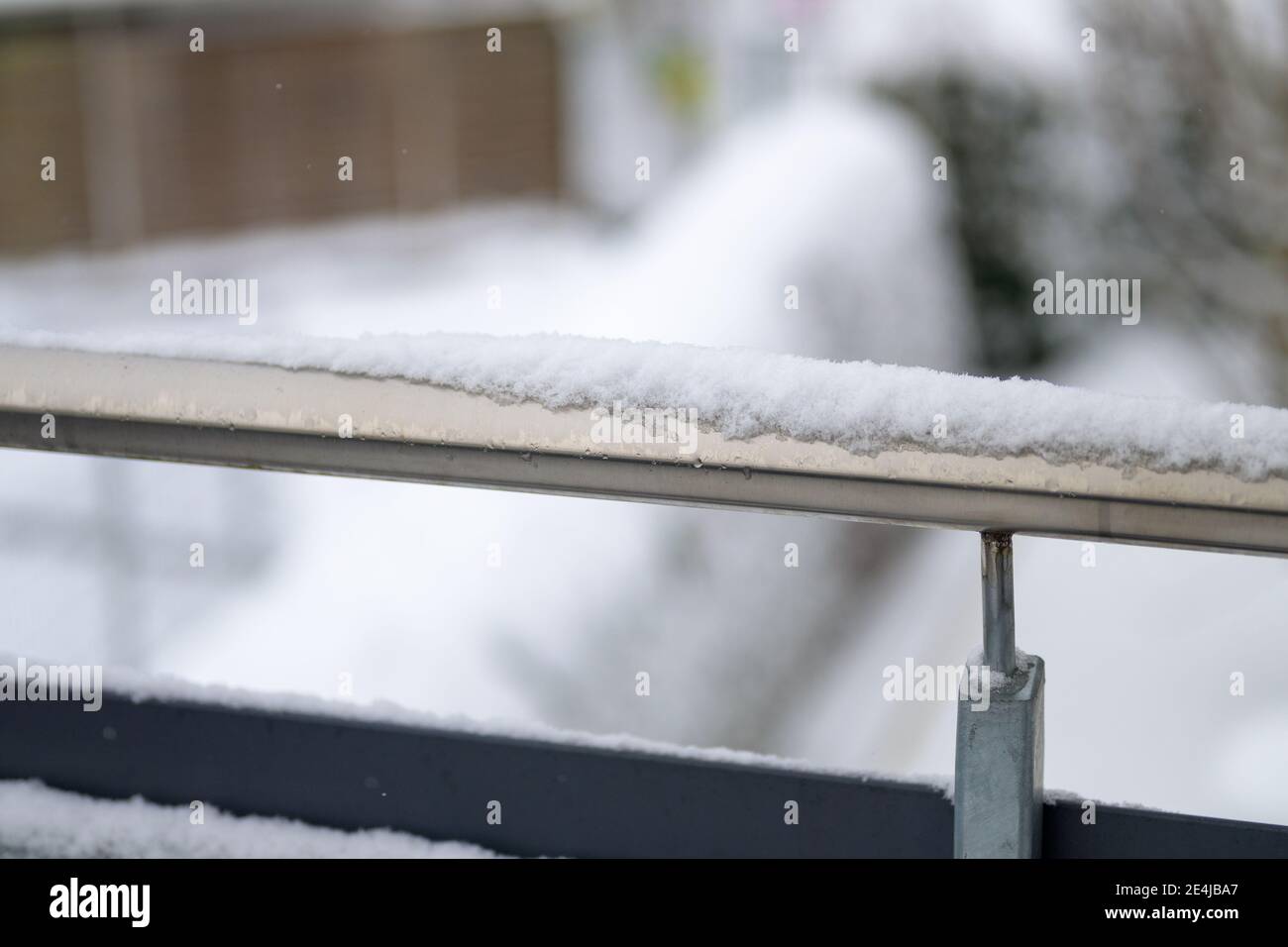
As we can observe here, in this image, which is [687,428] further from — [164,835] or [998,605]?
[164,835]

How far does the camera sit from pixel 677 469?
3.13ft

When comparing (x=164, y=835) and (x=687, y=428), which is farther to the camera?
(x=164, y=835)

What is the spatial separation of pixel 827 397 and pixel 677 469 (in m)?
0.12

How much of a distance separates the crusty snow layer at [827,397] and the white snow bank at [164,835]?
0.45 m

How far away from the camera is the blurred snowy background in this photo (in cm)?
341

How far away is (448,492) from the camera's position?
4078 mm

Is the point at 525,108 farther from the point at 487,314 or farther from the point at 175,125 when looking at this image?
the point at 487,314

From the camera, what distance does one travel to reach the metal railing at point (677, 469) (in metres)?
0.88

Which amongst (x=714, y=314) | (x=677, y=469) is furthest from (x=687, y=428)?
(x=714, y=314)

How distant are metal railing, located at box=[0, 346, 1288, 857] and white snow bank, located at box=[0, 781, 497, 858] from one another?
0.37 m

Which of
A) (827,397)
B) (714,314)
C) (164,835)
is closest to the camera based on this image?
(827,397)

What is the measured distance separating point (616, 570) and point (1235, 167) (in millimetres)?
2581

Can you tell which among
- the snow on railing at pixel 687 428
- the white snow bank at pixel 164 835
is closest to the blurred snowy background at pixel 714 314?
the snow on railing at pixel 687 428

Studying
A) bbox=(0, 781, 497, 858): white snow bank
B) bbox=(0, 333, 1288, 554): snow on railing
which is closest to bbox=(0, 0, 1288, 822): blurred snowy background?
bbox=(0, 333, 1288, 554): snow on railing
